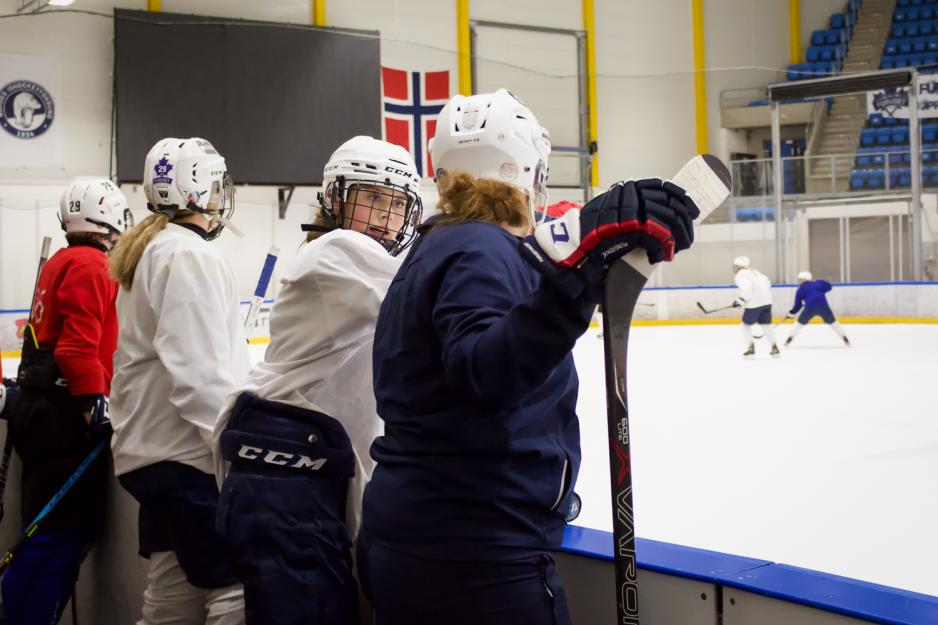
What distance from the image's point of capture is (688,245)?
3.44 feet

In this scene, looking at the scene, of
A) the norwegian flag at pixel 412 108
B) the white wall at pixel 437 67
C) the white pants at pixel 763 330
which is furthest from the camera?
the norwegian flag at pixel 412 108

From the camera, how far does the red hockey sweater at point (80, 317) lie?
2.44 metres

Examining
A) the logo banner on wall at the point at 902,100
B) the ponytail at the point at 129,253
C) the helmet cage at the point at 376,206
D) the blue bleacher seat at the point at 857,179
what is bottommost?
the ponytail at the point at 129,253

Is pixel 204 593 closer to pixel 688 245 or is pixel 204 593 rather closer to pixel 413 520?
pixel 413 520

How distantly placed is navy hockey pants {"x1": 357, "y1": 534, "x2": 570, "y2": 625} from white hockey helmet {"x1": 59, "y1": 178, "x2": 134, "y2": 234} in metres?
1.85

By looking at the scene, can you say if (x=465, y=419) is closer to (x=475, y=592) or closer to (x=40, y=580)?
(x=475, y=592)

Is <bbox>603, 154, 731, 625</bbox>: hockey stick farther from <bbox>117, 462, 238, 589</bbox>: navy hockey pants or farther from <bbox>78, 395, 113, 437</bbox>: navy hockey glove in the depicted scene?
<bbox>78, 395, 113, 437</bbox>: navy hockey glove

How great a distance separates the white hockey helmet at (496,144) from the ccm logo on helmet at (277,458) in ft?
1.79

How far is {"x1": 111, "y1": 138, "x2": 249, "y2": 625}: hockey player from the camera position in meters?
1.92

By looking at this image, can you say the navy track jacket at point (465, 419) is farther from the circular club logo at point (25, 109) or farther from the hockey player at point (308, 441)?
the circular club logo at point (25, 109)

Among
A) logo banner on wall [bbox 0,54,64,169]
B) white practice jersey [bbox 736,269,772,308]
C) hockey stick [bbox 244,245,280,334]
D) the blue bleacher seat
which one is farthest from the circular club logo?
the blue bleacher seat

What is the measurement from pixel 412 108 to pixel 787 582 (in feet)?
44.2

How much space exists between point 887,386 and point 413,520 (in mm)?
6448

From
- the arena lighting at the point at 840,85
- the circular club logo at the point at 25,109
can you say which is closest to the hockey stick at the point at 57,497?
the circular club logo at the point at 25,109
